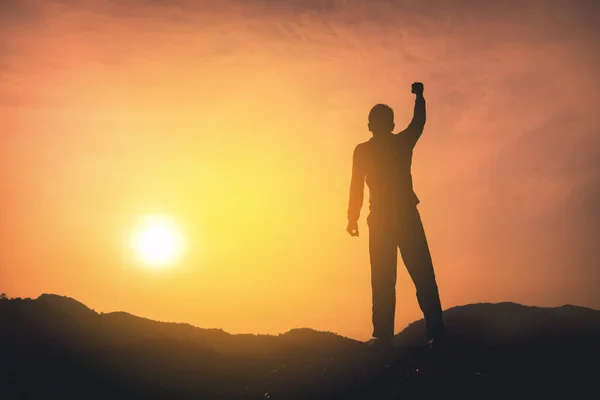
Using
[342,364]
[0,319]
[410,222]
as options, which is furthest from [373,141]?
[0,319]

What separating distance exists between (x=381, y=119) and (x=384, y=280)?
8.27 feet

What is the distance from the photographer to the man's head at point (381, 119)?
941 cm

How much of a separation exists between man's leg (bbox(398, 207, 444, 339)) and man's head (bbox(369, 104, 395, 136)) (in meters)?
1.33

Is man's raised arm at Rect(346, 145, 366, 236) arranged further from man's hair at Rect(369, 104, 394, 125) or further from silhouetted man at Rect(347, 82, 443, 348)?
man's hair at Rect(369, 104, 394, 125)

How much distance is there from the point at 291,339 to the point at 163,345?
6.22 m

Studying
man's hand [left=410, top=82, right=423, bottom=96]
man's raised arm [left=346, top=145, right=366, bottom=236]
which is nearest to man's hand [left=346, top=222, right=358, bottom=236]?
man's raised arm [left=346, top=145, right=366, bottom=236]

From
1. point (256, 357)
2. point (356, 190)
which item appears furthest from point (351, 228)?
point (256, 357)

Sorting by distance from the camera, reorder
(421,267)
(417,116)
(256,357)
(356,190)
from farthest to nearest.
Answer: (256,357)
(356,190)
(417,116)
(421,267)

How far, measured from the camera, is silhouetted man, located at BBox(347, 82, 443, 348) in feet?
30.3

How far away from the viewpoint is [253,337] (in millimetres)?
22594

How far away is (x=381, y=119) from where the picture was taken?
9.40 meters

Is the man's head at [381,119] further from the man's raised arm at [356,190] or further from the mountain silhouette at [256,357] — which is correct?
the mountain silhouette at [256,357]

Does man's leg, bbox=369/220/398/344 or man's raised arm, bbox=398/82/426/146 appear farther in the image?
man's raised arm, bbox=398/82/426/146

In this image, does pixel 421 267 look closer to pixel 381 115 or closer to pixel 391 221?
pixel 391 221
